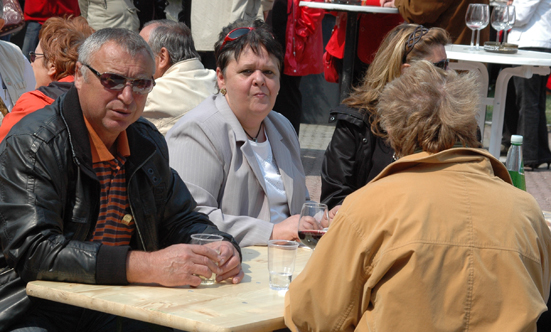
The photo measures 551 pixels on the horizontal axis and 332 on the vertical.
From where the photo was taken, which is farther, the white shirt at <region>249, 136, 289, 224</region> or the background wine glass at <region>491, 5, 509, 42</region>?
the background wine glass at <region>491, 5, 509, 42</region>

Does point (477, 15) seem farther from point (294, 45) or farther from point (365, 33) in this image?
point (294, 45)

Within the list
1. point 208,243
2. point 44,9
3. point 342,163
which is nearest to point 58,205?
point 208,243

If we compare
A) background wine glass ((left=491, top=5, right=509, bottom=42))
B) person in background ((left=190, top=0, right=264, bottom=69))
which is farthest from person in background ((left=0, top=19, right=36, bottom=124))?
background wine glass ((left=491, top=5, right=509, bottom=42))

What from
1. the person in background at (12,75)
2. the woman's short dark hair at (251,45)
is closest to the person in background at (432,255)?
the woman's short dark hair at (251,45)

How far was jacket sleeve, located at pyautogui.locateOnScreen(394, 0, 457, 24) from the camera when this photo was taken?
20.0 feet

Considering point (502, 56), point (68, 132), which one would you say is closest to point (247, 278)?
point (68, 132)

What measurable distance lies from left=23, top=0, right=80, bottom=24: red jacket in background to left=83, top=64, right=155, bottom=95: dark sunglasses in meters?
5.78

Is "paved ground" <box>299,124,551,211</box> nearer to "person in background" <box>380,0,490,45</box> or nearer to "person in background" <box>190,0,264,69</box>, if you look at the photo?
"person in background" <box>380,0,490,45</box>

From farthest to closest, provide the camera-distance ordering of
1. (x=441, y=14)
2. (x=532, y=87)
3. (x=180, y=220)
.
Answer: (x=532, y=87) < (x=441, y=14) < (x=180, y=220)

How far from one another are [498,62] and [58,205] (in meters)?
4.23

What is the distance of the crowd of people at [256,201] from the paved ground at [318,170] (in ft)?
10.8

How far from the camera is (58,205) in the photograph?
8.08ft

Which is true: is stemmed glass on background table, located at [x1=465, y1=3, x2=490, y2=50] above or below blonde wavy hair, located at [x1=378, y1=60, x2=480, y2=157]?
above

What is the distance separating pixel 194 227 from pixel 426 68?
48.2 inches
